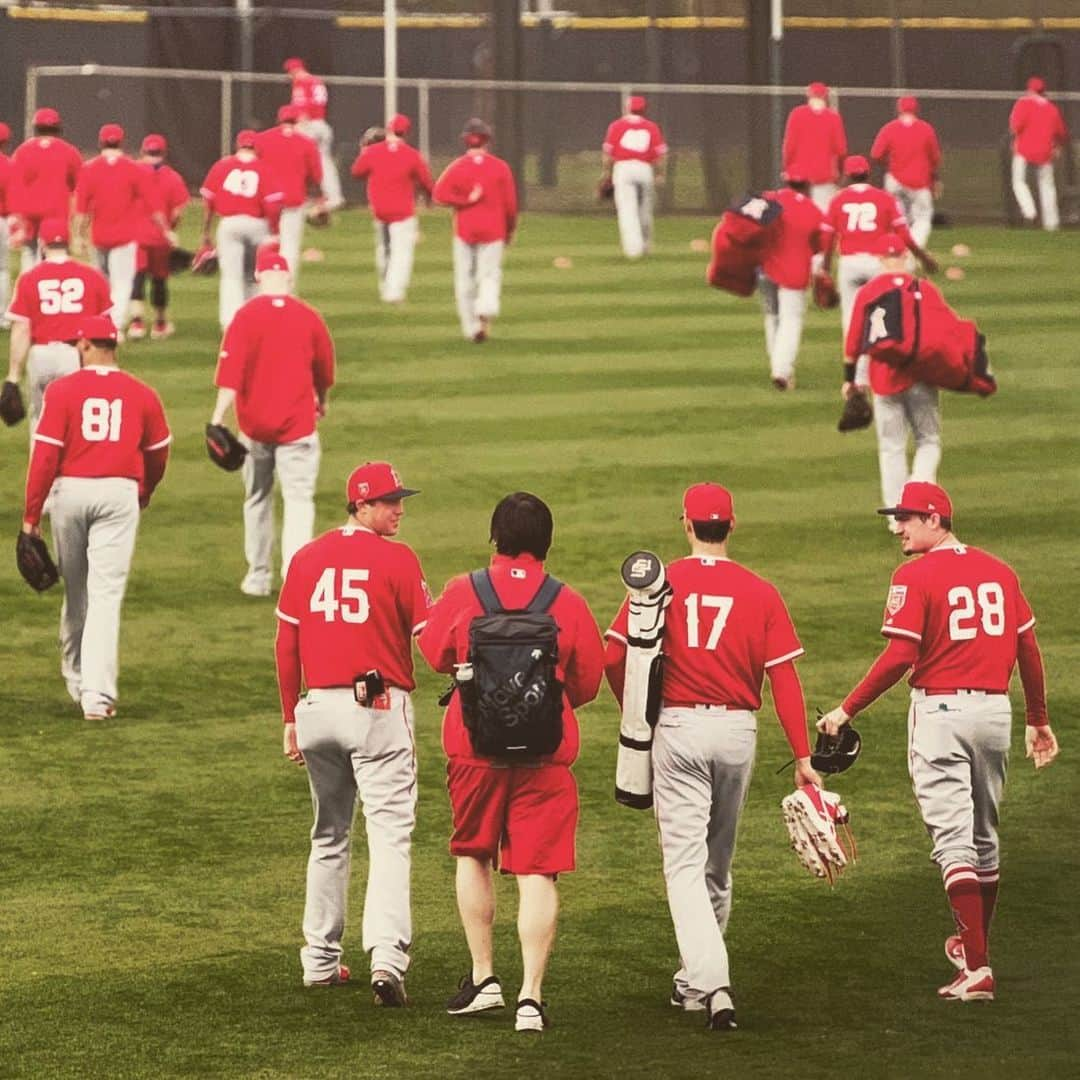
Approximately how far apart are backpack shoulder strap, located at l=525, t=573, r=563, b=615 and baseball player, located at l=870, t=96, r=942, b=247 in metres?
20.7

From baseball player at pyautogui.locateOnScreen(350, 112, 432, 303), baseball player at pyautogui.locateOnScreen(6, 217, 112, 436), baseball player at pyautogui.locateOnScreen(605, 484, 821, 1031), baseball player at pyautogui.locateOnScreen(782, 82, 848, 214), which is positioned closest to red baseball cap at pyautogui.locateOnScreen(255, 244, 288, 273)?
baseball player at pyautogui.locateOnScreen(6, 217, 112, 436)

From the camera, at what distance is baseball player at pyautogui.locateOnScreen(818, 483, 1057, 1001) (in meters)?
8.31

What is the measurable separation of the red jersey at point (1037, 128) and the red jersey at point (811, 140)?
4.38 meters

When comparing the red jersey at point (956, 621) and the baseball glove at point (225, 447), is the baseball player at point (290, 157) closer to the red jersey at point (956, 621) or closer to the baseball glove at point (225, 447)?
the baseball glove at point (225, 447)

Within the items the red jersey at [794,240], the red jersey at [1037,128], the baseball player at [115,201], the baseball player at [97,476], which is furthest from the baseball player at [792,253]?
the red jersey at [1037,128]

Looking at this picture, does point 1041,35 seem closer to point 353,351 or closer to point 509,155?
point 509,155

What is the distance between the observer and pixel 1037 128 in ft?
102

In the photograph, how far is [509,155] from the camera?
116 ft

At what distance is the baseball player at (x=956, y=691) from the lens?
27.3 ft

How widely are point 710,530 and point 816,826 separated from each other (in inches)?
40.8

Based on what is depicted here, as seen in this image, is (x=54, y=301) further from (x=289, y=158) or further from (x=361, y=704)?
(x=289, y=158)

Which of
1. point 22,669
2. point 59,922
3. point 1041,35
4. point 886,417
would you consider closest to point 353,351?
point 886,417

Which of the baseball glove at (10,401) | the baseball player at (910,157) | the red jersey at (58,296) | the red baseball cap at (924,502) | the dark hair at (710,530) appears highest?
the baseball player at (910,157)

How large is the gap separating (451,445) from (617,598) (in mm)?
4800
